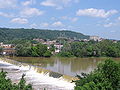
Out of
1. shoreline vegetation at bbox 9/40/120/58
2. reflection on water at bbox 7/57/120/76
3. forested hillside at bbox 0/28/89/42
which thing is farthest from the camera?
forested hillside at bbox 0/28/89/42

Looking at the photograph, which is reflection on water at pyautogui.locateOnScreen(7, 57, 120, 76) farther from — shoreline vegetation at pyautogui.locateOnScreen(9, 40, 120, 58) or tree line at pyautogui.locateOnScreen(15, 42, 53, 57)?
shoreline vegetation at pyautogui.locateOnScreen(9, 40, 120, 58)

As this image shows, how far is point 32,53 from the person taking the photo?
171ft

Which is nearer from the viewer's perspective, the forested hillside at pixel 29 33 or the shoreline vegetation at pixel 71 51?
the shoreline vegetation at pixel 71 51

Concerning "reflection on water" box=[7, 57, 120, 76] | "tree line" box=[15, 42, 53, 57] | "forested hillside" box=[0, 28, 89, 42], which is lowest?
"reflection on water" box=[7, 57, 120, 76]

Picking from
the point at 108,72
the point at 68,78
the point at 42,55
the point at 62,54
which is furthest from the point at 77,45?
the point at 108,72

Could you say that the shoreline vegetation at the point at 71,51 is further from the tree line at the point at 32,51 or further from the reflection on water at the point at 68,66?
the reflection on water at the point at 68,66

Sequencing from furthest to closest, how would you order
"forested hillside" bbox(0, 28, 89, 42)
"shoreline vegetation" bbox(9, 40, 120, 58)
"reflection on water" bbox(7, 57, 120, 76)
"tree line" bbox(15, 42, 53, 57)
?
"forested hillside" bbox(0, 28, 89, 42), "shoreline vegetation" bbox(9, 40, 120, 58), "tree line" bbox(15, 42, 53, 57), "reflection on water" bbox(7, 57, 120, 76)

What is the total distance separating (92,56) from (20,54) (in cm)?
1557

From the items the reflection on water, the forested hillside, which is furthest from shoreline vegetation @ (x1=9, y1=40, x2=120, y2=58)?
the forested hillside

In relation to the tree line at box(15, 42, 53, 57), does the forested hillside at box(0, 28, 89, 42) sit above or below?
above

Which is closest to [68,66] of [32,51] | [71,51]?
[32,51]

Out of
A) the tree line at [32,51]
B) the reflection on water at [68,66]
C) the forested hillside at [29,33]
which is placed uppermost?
the forested hillside at [29,33]

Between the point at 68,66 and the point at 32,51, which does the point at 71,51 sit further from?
the point at 68,66

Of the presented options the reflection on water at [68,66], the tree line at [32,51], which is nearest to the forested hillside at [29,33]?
the tree line at [32,51]
